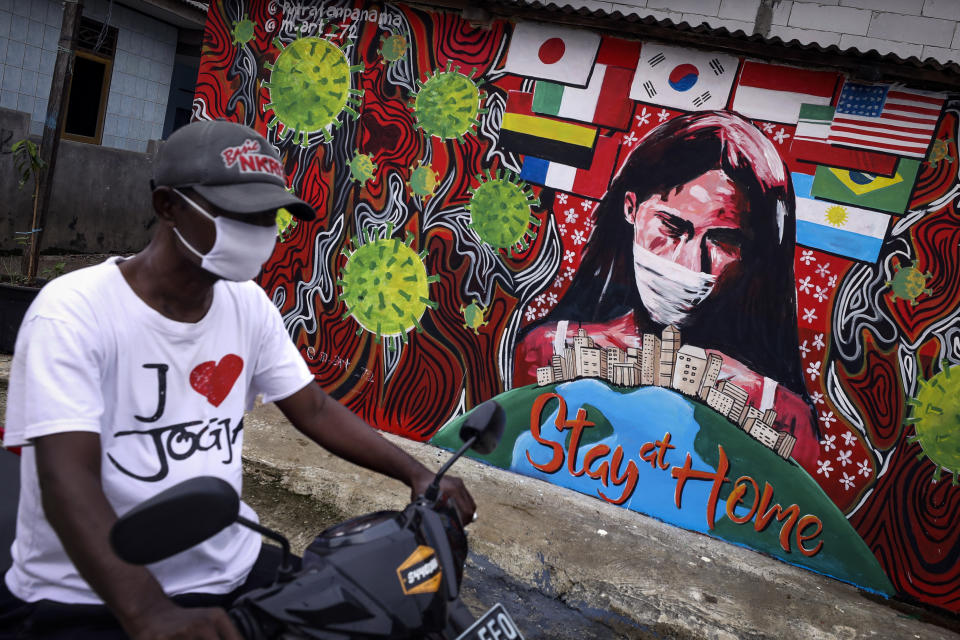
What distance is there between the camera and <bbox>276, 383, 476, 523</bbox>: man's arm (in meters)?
2.02

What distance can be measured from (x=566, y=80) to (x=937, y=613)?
13.4 ft

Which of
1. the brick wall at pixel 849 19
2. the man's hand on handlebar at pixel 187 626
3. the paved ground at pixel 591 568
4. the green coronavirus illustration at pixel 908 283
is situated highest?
the brick wall at pixel 849 19

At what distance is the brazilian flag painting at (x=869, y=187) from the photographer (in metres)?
4.51

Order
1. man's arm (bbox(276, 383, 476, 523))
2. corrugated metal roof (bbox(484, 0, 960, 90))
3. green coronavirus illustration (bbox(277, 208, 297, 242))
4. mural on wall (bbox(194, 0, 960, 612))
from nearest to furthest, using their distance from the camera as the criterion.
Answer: man's arm (bbox(276, 383, 476, 523)) < corrugated metal roof (bbox(484, 0, 960, 90)) < mural on wall (bbox(194, 0, 960, 612)) < green coronavirus illustration (bbox(277, 208, 297, 242))

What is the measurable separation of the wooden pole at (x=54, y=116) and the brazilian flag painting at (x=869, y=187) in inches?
228

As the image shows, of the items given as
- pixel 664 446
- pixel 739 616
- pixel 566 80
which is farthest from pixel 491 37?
pixel 739 616

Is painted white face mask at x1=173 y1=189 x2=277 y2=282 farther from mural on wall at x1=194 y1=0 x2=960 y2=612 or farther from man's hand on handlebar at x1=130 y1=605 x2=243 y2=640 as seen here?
mural on wall at x1=194 y1=0 x2=960 y2=612

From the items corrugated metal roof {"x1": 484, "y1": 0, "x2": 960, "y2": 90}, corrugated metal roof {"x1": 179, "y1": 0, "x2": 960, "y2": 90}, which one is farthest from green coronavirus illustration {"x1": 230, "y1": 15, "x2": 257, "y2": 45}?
corrugated metal roof {"x1": 484, "y1": 0, "x2": 960, "y2": 90}

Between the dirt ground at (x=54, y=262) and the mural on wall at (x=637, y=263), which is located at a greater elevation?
the mural on wall at (x=637, y=263)

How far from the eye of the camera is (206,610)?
1.36 meters

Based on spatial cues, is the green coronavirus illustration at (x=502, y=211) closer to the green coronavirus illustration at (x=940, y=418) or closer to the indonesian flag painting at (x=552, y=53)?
the indonesian flag painting at (x=552, y=53)

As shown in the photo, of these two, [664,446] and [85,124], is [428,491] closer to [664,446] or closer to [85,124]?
[664,446]

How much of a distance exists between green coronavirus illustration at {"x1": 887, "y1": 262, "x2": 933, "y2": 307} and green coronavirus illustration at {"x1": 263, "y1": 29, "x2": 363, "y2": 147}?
12.9 ft

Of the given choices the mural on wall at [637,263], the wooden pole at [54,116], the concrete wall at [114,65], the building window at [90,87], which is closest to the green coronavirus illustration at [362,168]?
the mural on wall at [637,263]
